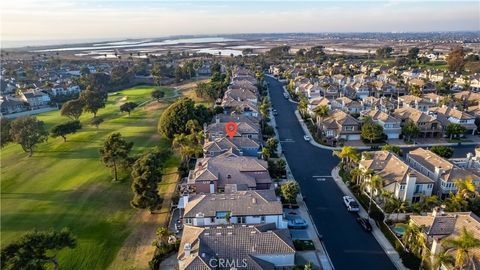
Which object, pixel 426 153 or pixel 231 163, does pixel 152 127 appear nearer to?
pixel 231 163

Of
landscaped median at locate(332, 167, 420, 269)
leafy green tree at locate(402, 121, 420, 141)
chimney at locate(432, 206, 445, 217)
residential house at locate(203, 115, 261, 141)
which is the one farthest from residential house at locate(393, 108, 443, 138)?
chimney at locate(432, 206, 445, 217)

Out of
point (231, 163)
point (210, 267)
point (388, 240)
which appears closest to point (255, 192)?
point (231, 163)

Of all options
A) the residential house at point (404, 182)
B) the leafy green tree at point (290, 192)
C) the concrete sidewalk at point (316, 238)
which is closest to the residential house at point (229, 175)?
the leafy green tree at point (290, 192)

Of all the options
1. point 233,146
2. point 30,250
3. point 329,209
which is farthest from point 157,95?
point 30,250

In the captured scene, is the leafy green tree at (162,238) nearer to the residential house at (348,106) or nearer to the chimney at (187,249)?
the chimney at (187,249)

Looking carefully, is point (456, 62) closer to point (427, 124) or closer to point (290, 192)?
point (427, 124)

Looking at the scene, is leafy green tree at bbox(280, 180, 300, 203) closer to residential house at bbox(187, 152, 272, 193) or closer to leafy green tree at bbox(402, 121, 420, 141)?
residential house at bbox(187, 152, 272, 193)

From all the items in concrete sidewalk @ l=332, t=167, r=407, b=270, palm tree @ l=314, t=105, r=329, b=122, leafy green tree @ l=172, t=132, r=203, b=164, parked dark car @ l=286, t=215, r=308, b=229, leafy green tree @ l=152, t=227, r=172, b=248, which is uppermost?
palm tree @ l=314, t=105, r=329, b=122
